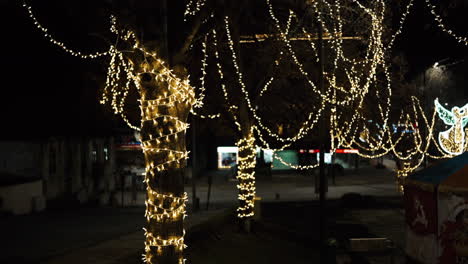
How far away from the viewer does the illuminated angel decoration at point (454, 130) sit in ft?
74.1

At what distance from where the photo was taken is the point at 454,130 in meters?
23.5

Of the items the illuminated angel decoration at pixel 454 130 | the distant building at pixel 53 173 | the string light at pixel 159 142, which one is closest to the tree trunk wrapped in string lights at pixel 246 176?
the string light at pixel 159 142

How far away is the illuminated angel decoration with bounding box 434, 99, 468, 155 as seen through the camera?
22.6m

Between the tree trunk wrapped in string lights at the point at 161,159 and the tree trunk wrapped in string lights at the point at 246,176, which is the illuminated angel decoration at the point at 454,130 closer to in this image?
the tree trunk wrapped in string lights at the point at 246,176

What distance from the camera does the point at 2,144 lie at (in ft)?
83.8

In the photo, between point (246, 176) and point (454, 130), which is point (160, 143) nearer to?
point (246, 176)

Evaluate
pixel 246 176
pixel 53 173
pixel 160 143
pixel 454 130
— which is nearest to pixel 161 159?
pixel 160 143

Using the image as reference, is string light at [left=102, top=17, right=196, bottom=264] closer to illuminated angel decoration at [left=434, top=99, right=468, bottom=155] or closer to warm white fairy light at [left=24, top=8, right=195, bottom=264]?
warm white fairy light at [left=24, top=8, right=195, bottom=264]

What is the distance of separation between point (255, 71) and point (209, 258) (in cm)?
664

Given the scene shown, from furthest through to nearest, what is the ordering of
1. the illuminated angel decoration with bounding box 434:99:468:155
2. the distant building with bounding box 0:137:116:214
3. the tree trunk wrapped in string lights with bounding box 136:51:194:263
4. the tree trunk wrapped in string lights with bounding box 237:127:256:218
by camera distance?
the distant building with bounding box 0:137:116:214
the illuminated angel decoration with bounding box 434:99:468:155
the tree trunk wrapped in string lights with bounding box 237:127:256:218
the tree trunk wrapped in string lights with bounding box 136:51:194:263

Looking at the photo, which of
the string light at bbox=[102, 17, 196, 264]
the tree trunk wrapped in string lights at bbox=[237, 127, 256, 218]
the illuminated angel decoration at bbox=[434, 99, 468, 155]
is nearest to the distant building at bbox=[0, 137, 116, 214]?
the tree trunk wrapped in string lights at bbox=[237, 127, 256, 218]

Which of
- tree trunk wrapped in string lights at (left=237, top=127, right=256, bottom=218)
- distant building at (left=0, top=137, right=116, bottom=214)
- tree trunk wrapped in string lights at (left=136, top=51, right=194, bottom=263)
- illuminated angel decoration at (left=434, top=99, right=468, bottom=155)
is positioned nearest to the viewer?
tree trunk wrapped in string lights at (left=136, top=51, right=194, bottom=263)

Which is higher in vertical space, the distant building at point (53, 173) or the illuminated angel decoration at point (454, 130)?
the illuminated angel decoration at point (454, 130)

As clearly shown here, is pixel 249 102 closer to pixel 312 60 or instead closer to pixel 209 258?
pixel 312 60
